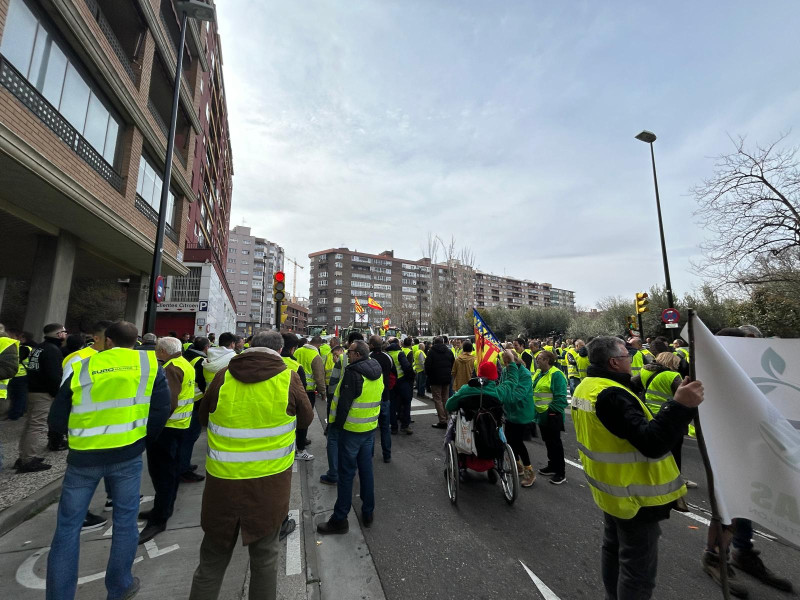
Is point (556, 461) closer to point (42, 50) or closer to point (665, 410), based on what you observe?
point (665, 410)

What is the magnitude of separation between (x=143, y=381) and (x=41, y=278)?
10.1m

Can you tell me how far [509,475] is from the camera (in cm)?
464

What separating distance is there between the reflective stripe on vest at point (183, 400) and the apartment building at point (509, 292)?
11695 centimetres

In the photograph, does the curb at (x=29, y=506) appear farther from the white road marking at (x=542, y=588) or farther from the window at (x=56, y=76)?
the window at (x=56, y=76)

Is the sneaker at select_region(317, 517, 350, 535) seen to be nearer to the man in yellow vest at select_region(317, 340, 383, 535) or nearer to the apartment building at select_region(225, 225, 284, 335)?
the man in yellow vest at select_region(317, 340, 383, 535)

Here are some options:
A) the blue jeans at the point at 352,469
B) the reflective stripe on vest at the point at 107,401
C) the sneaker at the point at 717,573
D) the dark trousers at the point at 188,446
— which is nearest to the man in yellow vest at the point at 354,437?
the blue jeans at the point at 352,469

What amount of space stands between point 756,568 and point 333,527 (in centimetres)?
374

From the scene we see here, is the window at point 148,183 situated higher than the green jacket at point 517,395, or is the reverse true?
the window at point 148,183

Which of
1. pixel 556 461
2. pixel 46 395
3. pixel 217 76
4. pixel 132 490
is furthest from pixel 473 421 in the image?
pixel 217 76

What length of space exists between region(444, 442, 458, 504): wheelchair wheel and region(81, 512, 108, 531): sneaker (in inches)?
149

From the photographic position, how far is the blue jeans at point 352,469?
3893 mm

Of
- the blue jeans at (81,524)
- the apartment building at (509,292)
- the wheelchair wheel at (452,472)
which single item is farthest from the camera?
the apartment building at (509,292)

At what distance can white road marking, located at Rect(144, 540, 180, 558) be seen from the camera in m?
3.40

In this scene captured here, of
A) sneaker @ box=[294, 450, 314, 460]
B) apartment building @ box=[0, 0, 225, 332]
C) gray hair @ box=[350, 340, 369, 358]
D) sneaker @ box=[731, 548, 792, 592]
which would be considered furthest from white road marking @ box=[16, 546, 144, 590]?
apartment building @ box=[0, 0, 225, 332]
